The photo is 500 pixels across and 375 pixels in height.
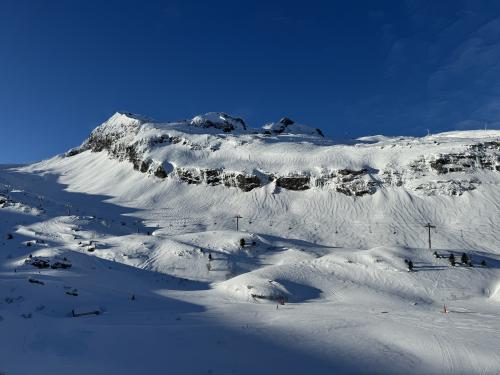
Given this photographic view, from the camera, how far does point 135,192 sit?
76812 mm

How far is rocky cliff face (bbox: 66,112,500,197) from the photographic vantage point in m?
65.5

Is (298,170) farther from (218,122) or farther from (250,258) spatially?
(218,122)

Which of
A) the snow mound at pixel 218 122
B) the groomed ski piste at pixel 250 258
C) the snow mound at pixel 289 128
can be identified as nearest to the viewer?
the groomed ski piste at pixel 250 258

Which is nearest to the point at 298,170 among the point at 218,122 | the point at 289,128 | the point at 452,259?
the point at 452,259

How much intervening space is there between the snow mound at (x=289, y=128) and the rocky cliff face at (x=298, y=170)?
39.1 m

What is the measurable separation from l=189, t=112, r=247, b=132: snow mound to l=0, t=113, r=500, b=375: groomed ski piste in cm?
1843

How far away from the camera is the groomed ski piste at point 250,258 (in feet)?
45.1

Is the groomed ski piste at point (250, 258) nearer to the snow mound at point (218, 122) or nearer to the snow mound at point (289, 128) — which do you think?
the snow mound at point (218, 122)

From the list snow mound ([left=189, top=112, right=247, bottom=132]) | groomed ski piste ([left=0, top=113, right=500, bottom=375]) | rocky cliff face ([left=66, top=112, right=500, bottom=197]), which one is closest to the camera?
groomed ski piste ([left=0, top=113, right=500, bottom=375])

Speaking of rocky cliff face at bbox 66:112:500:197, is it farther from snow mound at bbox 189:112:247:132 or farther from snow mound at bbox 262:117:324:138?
snow mound at bbox 262:117:324:138

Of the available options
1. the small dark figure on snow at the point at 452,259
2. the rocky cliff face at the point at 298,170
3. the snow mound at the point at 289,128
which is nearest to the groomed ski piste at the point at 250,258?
the rocky cliff face at the point at 298,170

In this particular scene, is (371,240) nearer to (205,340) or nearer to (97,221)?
(97,221)

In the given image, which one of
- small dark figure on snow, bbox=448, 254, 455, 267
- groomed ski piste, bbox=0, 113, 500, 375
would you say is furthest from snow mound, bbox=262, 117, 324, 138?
small dark figure on snow, bbox=448, 254, 455, 267

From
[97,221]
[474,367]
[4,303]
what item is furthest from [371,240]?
[4,303]
